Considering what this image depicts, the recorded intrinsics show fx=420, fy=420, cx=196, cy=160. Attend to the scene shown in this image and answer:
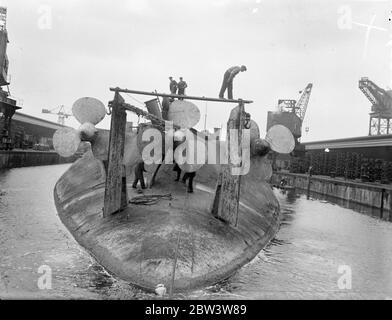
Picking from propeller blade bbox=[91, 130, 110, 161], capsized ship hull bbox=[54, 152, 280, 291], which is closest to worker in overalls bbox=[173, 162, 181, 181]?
capsized ship hull bbox=[54, 152, 280, 291]

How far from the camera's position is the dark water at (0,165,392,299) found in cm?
976

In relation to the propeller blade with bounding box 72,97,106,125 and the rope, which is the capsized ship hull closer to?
the rope

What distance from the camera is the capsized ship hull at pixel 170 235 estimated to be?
28.8 ft

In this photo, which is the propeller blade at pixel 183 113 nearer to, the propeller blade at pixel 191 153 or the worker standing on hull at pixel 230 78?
the propeller blade at pixel 191 153

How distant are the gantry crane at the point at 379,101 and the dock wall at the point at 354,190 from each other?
27520 mm

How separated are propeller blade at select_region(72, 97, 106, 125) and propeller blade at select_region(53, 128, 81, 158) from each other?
829 millimetres

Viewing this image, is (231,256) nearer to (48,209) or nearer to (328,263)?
(328,263)

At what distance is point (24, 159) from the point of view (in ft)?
190

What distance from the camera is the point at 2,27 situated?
6044 centimetres

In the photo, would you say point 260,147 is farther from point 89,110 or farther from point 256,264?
point 89,110

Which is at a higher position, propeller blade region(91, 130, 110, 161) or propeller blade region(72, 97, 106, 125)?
propeller blade region(72, 97, 106, 125)

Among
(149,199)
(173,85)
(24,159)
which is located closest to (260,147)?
(149,199)

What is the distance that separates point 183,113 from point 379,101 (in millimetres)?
64696

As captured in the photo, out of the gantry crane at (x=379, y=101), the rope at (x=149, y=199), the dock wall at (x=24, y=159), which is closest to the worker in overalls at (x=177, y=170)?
the rope at (x=149, y=199)
